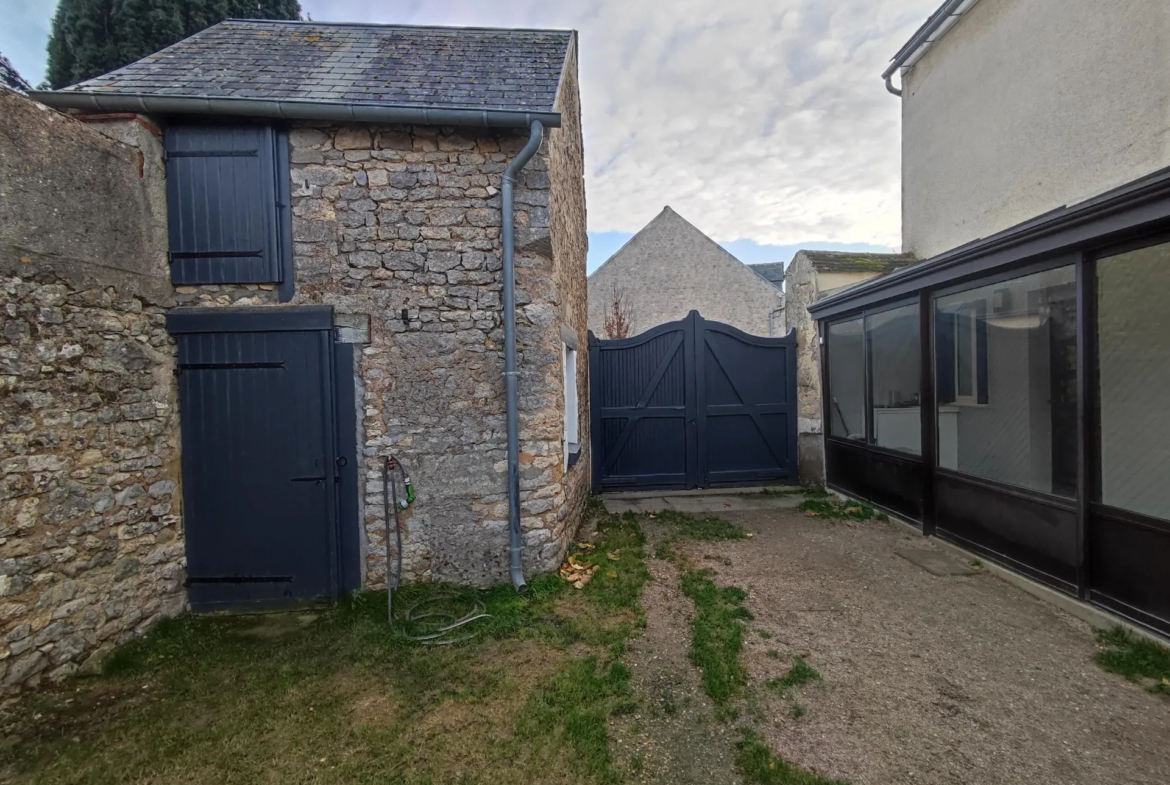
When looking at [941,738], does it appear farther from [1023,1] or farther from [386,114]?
[1023,1]

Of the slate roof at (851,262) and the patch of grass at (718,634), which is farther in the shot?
the slate roof at (851,262)

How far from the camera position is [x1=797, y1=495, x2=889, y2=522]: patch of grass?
231 inches

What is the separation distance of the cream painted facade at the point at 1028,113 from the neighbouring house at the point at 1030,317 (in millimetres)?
21

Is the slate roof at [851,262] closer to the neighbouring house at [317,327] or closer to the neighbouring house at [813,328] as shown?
the neighbouring house at [813,328]

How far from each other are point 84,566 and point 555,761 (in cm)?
310

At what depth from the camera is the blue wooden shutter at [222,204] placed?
3.79 meters

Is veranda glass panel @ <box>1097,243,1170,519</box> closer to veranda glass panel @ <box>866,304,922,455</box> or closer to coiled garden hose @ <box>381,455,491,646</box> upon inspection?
veranda glass panel @ <box>866,304,922,455</box>

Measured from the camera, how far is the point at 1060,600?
365 centimetres

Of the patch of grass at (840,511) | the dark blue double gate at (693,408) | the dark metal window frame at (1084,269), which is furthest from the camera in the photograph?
the dark blue double gate at (693,408)

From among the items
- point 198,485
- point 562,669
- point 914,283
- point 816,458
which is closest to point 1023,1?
point 914,283

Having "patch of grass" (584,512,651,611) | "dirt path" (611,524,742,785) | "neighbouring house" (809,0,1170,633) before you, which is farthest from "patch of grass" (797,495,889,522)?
"dirt path" (611,524,742,785)

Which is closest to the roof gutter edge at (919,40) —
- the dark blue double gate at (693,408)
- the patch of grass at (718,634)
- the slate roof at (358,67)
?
the dark blue double gate at (693,408)

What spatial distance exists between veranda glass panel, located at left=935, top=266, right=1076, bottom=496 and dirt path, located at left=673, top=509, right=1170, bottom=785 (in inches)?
38.0

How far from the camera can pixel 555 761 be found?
233cm
